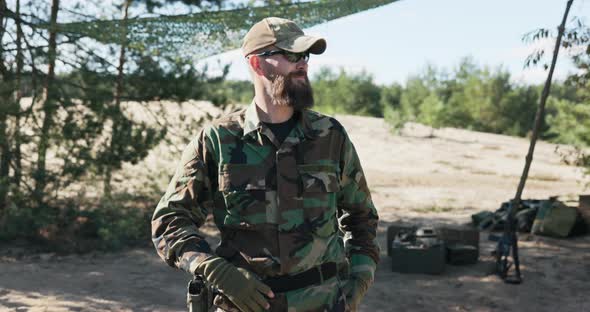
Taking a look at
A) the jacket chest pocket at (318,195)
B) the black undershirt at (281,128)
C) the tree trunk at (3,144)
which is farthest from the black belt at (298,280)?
the tree trunk at (3,144)

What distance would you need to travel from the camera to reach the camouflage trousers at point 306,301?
6.11ft

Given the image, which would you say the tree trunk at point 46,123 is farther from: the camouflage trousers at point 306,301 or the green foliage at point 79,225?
the camouflage trousers at point 306,301

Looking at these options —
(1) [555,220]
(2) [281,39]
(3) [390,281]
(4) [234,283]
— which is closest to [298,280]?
(4) [234,283]

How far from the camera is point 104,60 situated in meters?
7.93

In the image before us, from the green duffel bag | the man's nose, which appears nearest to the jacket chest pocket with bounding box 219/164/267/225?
the man's nose

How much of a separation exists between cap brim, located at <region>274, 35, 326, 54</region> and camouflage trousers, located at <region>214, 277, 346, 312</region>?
709 mm

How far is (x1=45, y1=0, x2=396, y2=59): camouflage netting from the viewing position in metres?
6.85

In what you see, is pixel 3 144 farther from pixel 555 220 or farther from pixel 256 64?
pixel 555 220

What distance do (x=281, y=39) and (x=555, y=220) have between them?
7.31m

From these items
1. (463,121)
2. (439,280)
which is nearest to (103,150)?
(439,280)

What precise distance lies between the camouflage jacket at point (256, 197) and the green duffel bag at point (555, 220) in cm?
701

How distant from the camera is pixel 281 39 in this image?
191cm

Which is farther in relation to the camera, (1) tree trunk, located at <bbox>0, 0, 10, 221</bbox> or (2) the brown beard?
(1) tree trunk, located at <bbox>0, 0, 10, 221</bbox>

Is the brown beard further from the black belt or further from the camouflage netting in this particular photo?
the camouflage netting
